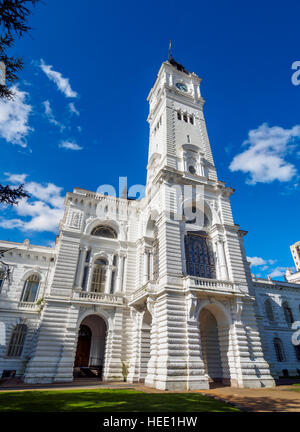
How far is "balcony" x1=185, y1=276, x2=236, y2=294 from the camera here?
20109mm

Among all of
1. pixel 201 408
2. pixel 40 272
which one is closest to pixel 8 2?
pixel 201 408

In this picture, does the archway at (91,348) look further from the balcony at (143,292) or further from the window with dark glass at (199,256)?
the window with dark glass at (199,256)

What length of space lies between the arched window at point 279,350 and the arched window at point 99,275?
26.6 metres

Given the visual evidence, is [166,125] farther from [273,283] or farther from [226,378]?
[273,283]

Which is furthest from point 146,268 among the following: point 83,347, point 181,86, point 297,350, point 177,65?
point 177,65

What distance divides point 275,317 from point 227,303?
22.8m

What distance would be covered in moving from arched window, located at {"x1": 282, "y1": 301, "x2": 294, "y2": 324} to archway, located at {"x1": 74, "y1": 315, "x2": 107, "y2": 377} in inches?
1118

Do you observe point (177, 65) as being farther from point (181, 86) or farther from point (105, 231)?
point (105, 231)

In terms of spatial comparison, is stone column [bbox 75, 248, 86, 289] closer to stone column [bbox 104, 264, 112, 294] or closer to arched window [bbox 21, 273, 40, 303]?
stone column [bbox 104, 264, 112, 294]

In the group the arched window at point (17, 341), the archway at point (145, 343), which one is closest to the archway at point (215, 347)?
the archway at point (145, 343)

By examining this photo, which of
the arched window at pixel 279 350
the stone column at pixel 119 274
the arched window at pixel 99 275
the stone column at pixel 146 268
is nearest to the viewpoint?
the stone column at pixel 146 268

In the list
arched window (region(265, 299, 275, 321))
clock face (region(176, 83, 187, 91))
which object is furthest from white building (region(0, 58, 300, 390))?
clock face (region(176, 83, 187, 91))

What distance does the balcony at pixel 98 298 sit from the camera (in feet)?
80.2

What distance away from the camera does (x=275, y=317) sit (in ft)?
128
